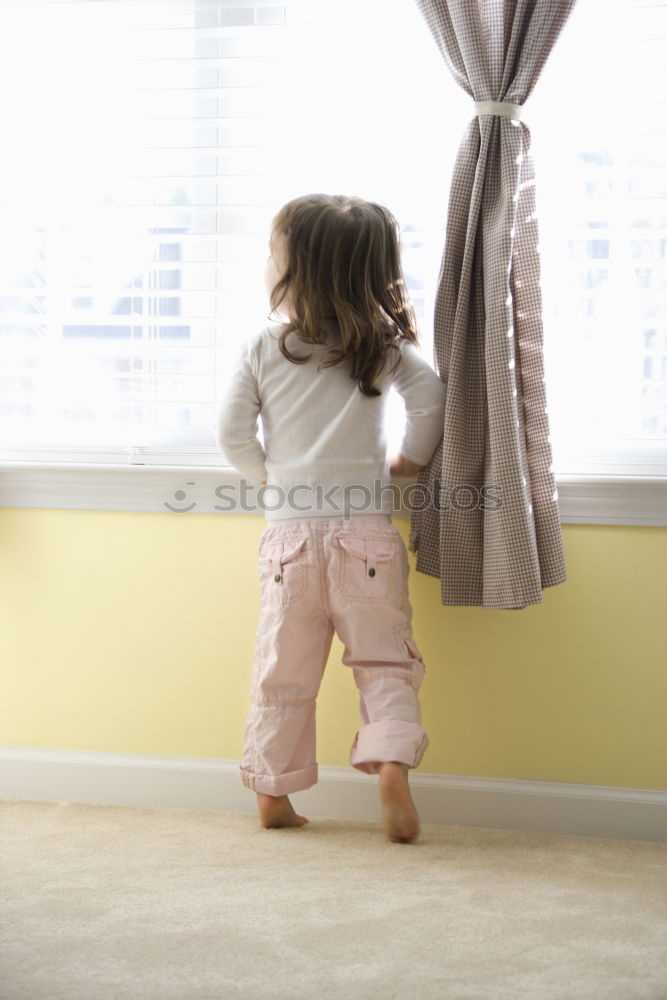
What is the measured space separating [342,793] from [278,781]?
0.24 metres

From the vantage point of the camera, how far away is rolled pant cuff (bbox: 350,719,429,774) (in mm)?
1788

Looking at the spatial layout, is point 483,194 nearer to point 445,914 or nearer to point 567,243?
point 567,243

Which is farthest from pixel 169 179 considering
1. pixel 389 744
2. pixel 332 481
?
pixel 389 744

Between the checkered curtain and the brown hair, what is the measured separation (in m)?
0.14

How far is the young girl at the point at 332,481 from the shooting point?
1811 mm

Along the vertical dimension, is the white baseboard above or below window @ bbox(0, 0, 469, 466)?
below

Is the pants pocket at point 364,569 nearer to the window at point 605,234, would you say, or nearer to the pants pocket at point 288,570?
the pants pocket at point 288,570

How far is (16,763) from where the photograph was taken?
216cm

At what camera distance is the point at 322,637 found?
191 centimetres

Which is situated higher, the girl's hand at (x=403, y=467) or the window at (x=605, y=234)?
the window at (x=605, y=234)

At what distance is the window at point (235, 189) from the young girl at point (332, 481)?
212 millimetres

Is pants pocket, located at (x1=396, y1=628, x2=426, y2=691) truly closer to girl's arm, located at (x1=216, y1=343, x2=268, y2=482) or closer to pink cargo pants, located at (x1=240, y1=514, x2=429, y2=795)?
pink cargo pants, located at (x1=240, y1=514, x2=429, y2=795)

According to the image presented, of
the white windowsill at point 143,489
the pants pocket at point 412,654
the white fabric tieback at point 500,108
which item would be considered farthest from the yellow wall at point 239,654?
the white fabric tieback at point 500,108

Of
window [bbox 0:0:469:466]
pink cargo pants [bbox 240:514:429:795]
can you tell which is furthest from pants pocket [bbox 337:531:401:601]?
window [bbox 0:0:469:466]
